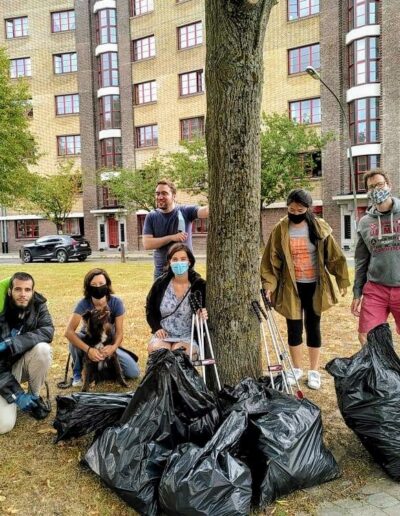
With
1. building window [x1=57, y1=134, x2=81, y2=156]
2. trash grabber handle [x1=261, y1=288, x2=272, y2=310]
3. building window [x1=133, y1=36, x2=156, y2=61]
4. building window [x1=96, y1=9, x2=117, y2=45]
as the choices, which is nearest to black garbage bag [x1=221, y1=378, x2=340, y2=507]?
trash grabber handle [x1=261, y1=288, x2=272, y2=310]

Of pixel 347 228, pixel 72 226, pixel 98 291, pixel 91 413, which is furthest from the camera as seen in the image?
pixel 72 226

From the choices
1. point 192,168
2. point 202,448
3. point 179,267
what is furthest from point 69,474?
point 192,168

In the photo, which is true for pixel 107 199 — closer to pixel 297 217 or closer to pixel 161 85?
pixel 161 85

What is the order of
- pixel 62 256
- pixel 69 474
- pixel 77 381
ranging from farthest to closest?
pixel 62 256
pixel 77 381
pixel 69 474

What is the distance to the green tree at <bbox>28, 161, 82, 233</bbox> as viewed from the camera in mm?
33312

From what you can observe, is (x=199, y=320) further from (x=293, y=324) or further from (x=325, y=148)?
(x=325, y=148)

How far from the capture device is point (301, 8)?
29.0 metres

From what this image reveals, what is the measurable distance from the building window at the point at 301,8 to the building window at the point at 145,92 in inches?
400

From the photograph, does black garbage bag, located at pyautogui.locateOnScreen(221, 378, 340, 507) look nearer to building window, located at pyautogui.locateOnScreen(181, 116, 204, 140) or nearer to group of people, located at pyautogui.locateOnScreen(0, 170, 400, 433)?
group of people, located at pyautogui.locateOnScreen(0, 170, 400, 433)

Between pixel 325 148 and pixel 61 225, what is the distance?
1922 cm

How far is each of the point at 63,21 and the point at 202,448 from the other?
135 ft

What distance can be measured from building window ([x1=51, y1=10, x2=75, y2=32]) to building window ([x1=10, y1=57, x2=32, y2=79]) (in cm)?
326

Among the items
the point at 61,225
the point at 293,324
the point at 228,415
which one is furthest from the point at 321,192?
the point at 228,415

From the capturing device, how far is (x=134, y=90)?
35.1 m
